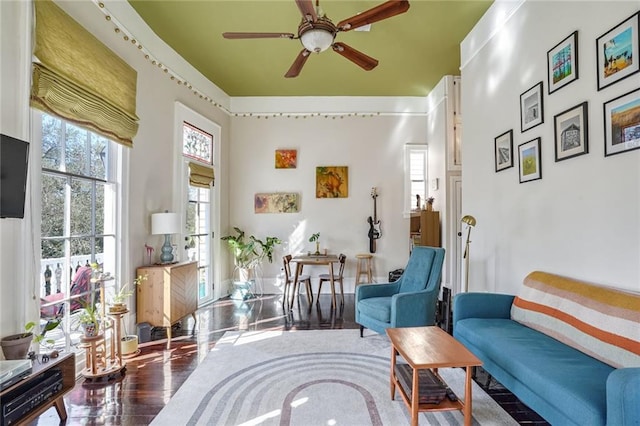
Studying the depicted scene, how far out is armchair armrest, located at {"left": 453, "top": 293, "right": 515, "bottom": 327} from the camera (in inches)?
107

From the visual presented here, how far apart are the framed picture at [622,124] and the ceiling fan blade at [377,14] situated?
1541 millimetres

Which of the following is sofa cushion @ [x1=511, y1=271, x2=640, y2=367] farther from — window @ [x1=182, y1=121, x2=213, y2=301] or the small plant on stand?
window @ [x1=182, y1=121, x2=213, y2=301]

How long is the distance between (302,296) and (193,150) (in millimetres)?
2963

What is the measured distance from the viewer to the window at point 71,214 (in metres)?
2.48

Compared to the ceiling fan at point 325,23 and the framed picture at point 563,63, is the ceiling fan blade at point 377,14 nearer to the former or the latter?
the ceiling fan at point 325,23

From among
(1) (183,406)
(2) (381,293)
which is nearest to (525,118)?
(2) (381,293)

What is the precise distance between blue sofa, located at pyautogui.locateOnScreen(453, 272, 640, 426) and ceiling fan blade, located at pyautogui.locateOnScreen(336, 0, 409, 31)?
2384 millimetres

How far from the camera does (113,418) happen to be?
6.88 ft

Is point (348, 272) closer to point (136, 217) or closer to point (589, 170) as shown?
point (136, 217)

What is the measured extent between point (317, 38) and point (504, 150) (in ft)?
7.03

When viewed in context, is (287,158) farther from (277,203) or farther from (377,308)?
(377,308)

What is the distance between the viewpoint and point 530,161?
2826 millimetres

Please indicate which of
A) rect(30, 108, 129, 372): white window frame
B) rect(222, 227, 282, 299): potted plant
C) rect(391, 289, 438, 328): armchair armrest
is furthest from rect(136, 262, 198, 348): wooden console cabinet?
rect(391, 289, 438, 328): armchair armrest

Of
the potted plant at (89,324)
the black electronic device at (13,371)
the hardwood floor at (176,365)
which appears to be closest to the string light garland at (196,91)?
the potted plant at (89,324)
